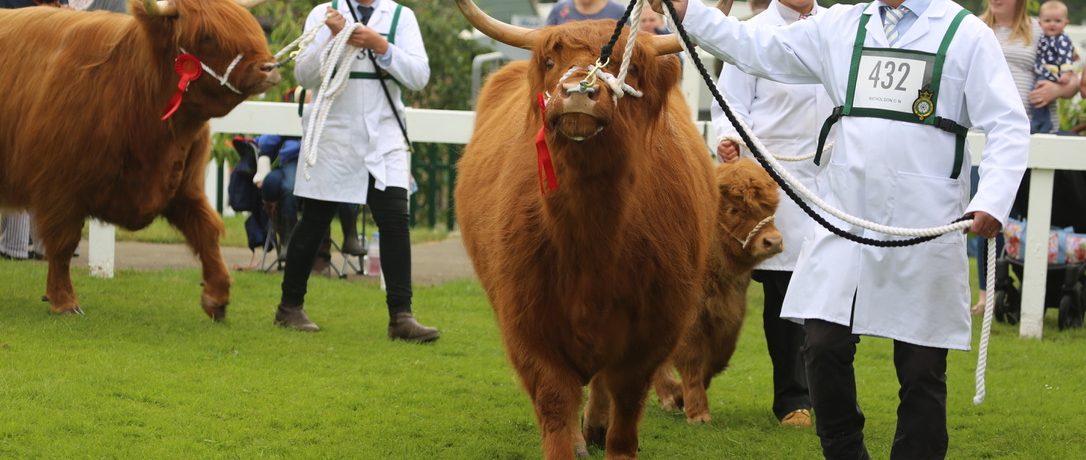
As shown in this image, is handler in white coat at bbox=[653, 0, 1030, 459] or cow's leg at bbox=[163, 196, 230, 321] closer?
handler in white coat at bbox=[653, 0, 1030, 459]

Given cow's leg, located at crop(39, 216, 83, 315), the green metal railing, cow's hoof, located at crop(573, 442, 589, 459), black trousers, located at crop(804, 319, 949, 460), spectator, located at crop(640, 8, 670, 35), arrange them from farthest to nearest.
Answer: the green metal railing → spectator, located at crop(640, 8, 670, 35) → cow's leg, located at crop(39, 216, 83, 315) → cow's hoof, located at crop(573, 442, 589, 459) → black trousers, located at crop(804, 319, 949, 460)

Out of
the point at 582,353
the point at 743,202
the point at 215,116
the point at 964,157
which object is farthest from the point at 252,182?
the point at 964,157

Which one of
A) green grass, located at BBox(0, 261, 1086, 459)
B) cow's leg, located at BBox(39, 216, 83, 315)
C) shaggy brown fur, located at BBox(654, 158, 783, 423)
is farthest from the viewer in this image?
cow's leg, located at BBox(39, 216, 83, 315)

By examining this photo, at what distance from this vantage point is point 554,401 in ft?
16.3

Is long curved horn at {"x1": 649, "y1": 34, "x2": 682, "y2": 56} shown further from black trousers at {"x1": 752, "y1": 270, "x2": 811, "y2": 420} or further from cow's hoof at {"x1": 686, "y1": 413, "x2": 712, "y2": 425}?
cow's hoof at {"x1": 686, "y1": 413, "x2": 712, "y2": 425}

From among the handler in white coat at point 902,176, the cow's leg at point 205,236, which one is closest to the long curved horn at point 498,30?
the handler in white coat at point 902,176

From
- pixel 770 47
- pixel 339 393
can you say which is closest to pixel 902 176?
pixel 770 47

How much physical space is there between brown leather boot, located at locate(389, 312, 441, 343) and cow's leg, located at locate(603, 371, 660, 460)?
2900 millimetres

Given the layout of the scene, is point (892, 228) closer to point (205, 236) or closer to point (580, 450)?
point (580, 450)

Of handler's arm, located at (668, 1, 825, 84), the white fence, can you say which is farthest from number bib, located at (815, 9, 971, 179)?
the white fence

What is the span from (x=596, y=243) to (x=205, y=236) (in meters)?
4.03

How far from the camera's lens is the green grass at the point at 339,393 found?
5648 mm

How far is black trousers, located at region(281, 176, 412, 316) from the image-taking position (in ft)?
26.8

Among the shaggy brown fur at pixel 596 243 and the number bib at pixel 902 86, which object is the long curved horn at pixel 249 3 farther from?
the number bib at pixel 902 86
